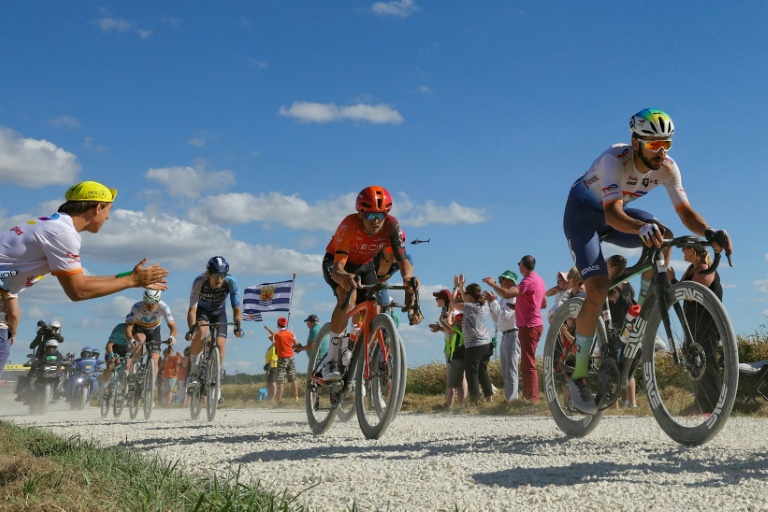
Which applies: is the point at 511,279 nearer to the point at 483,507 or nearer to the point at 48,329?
the point at 483,507

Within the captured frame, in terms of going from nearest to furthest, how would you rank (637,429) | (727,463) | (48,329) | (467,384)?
(727,463), (637,429), (467,384), (48,329)

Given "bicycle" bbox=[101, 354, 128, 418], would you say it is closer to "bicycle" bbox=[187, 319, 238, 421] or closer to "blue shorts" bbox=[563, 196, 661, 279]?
"bicycle" bbox=[187, 319, 238, 421]

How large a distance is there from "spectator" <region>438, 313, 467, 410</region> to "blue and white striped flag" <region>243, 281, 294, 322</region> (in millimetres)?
15679

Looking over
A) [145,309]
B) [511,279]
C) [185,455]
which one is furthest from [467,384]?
[185,455]

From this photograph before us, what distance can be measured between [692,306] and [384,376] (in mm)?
3002

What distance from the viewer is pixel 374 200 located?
814cm

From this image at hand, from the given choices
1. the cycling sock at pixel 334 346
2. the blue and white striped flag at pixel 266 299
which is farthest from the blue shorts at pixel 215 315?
the blue and white striped flag at pixel 266 299

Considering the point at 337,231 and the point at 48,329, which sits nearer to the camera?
the point at 337,231

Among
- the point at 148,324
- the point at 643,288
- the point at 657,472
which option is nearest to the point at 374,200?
the point at 643,288

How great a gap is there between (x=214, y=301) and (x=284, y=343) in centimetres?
770

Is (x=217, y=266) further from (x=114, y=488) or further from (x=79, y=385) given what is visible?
(x=79, y=385)

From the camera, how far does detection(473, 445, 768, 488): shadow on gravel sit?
4.75 m

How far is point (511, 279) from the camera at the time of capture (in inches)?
557

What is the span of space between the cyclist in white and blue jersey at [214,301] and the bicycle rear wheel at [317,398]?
14.3 ft
